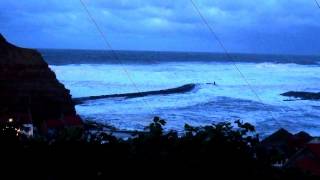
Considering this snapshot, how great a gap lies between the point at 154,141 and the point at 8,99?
23.0 meters

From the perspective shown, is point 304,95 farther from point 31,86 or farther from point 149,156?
point 149,156

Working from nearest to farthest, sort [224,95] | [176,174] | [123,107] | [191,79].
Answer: [176,174] < [123,107] < [224,95] < [191,79]

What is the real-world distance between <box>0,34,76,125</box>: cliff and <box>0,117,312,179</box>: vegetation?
75.0 feet

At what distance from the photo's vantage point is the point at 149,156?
372cm

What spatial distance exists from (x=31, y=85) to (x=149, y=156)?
1020 inches

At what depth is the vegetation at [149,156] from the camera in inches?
145

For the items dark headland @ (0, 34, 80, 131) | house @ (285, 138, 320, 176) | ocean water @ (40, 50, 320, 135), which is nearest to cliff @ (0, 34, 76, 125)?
dark headland @ (0, 34, 80, 131)

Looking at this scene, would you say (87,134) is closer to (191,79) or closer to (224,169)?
(224,169)

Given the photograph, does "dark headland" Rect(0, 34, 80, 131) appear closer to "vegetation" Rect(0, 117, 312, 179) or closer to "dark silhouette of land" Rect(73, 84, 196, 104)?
"dark silhouette of land" Rect(73, 84, 196, 104)

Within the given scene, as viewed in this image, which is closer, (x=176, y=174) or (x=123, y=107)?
(x=176, y=174)

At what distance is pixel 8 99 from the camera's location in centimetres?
2594

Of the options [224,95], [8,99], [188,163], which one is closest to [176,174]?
[188,163]

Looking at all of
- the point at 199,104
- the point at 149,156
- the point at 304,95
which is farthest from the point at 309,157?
the point at 304,95

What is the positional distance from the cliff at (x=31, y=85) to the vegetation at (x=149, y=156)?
75.0ft
